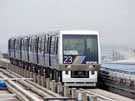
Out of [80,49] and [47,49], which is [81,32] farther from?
[47,49]

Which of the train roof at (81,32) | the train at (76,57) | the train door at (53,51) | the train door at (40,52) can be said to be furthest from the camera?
the train door at (40,52)

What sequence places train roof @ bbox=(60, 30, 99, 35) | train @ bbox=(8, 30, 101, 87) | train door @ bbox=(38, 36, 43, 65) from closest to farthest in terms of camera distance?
1. train @ bbox=(8, 30, 101, 87)
2. train roof @ bbox=(60, 30, 99, 35)
3. train door @ bbox=(38, 36, 43, 65)

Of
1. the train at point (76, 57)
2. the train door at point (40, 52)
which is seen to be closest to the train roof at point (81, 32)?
the train at point (76, 57)

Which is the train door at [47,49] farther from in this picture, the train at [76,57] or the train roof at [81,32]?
the train roof at [81,32]

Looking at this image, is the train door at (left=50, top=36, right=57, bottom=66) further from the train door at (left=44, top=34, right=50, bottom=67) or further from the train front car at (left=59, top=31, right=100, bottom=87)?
the train door at (left=44, top=34, right=50, bottom=67)

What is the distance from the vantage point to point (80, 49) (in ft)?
113

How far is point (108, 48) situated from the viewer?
155 ft

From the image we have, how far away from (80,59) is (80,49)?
0.58 m

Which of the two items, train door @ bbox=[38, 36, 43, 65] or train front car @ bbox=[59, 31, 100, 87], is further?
train door @ bbox=[38, 36, 43, 65]

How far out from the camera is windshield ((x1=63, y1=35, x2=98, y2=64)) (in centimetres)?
3422

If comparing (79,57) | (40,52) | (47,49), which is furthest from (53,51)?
(40,52)

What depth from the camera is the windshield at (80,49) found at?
34219 mm

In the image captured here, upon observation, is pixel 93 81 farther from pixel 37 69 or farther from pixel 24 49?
pixel 24 49

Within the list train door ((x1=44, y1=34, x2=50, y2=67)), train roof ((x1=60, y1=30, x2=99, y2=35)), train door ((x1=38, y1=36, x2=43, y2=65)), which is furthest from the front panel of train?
train door ((x1=38, y1=36, x2=43, y2=65))
